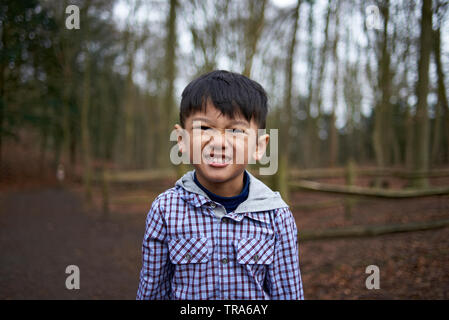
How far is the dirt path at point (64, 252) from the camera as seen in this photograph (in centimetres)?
369

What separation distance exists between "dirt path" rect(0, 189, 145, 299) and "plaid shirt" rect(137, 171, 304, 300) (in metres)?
2.65

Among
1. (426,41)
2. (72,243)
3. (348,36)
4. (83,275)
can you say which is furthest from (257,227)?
(348,36)

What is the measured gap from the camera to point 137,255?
5.21m

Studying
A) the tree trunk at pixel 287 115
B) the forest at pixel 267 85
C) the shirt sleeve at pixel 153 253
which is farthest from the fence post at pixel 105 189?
the shirt sleeve at pixel 153 253

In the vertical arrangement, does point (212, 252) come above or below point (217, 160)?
below

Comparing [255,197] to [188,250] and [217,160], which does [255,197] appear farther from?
[188,250]

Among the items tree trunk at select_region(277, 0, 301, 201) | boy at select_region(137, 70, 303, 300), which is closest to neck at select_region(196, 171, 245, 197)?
boy at select_region(137, 70, 303, 300)

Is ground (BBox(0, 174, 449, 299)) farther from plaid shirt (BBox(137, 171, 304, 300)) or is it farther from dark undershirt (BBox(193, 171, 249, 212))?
dark undershirt (BBox(193, 171, 249, 212))

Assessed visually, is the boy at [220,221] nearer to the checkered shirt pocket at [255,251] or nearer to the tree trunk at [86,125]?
the checkered shirt pocket at [255,251]

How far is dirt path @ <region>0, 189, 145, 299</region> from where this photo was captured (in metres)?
3.69

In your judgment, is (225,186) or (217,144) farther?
(225,186)

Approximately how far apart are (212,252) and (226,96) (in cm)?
72

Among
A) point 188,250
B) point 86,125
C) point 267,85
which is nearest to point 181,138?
point 188,250
